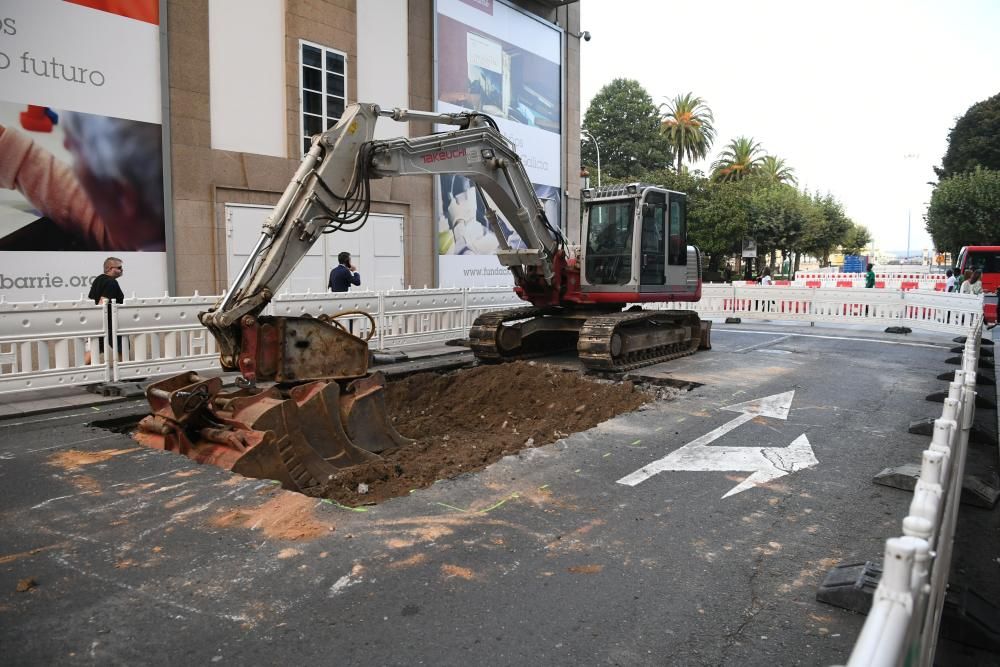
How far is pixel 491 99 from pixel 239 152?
916cm

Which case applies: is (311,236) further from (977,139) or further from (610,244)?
(977,139)

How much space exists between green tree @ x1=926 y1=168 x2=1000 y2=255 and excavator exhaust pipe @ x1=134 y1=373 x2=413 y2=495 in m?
46.4

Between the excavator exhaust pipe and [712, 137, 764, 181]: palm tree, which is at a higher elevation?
[712, 137, 764, 181]: palm tree

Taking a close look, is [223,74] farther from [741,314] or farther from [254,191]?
[741,314]

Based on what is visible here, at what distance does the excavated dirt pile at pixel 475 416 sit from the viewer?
579 centimetres

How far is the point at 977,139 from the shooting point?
51938 millimetres

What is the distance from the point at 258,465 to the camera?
5.64 meters

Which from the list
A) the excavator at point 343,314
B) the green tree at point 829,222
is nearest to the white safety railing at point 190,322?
the excavator at point 343,314

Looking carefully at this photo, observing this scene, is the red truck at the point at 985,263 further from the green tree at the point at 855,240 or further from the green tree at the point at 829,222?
the green tree at the point at 855,240

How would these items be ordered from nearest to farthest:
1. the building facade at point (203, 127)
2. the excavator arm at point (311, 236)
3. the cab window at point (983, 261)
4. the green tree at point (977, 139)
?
1. the excavator arm at point (311, 236)
2. the building facade at point (203, 127)
3. the cab window at point (983, 261)
4. the green tree at point (977, 139)

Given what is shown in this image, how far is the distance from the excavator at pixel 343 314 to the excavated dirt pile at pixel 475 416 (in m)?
0.39

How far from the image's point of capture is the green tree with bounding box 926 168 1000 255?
1618 inches

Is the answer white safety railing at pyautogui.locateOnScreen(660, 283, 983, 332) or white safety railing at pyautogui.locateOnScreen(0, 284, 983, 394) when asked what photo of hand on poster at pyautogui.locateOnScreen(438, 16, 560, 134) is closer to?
white safety railing at pyautogui.locateOnScreen(0, 284, 983, 394)

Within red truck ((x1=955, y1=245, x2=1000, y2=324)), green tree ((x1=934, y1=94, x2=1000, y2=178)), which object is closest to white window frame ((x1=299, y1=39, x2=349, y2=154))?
red truck ((x1=955, y1=245, x2=1000, y2=324))
